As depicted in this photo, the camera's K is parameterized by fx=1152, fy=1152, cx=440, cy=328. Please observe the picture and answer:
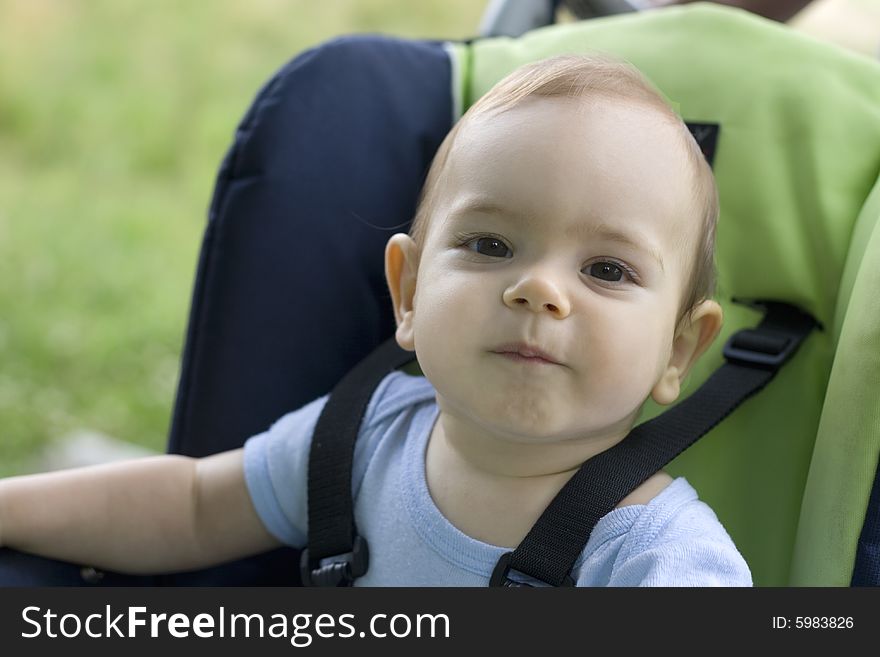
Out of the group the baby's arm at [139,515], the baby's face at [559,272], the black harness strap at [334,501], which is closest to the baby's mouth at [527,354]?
the baby's face at [559,272]

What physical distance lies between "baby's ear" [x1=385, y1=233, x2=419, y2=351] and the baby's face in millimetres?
76

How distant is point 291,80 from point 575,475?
0.49 m

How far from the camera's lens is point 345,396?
1.02 metres

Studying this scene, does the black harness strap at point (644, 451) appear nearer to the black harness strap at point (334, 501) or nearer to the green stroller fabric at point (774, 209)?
the green stroller fabric at point (774, 209)

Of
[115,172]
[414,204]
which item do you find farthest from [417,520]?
[115,172]

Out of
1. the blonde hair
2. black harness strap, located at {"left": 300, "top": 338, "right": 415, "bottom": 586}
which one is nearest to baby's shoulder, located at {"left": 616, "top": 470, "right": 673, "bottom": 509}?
the blonde hair

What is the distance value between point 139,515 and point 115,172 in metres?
1.76

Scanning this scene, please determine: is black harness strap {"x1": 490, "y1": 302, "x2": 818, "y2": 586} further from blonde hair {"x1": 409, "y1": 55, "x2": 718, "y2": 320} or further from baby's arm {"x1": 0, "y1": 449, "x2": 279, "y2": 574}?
baby's arm {"x1": 0, "y1": 449, "x2": 279, "y2": 574}

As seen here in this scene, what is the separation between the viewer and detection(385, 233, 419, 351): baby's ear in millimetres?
952

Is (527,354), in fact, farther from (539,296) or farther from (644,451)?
(644,451)

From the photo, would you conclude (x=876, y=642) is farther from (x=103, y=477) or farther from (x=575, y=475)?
(x=103, y=477)

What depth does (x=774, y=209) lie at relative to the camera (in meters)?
1.03

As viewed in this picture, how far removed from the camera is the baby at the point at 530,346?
820 mm

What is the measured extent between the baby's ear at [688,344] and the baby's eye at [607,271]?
10 cm
